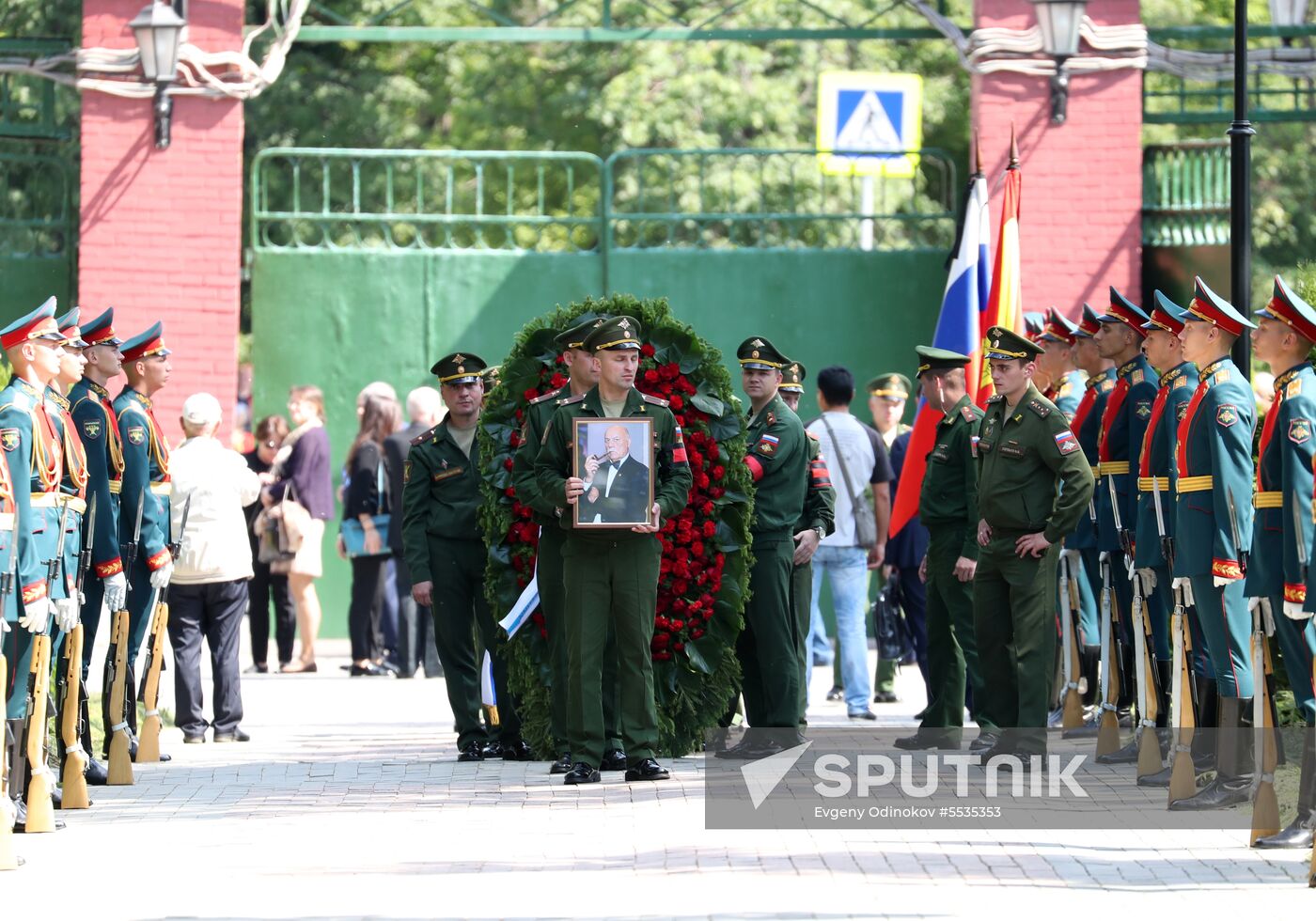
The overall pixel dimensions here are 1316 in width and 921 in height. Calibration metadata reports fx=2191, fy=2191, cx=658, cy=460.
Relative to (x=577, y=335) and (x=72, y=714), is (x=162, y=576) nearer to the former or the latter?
(x=72, y=714)

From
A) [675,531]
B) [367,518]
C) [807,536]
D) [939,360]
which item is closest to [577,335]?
A: [675,531]

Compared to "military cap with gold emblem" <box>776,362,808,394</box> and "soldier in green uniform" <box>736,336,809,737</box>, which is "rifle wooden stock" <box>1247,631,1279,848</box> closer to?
"soldier in green uniform" <box>736,336,809,737</box>

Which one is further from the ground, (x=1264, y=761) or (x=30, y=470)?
(x=30, y=470)

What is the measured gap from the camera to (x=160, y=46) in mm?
15742

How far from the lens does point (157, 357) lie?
11.6 metres

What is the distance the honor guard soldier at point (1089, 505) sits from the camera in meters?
12.0

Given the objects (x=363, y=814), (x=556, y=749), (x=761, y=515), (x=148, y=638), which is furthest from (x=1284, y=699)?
(x=148, y=638)

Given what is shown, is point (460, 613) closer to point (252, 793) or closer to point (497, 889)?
point (252, 793)

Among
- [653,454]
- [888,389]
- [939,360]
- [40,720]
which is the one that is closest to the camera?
[40,720]

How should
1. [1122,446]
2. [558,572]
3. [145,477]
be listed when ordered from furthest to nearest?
[1122,446] → [145,477] → [558,572]

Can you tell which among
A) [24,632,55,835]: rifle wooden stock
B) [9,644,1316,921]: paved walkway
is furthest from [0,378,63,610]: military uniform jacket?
[9,644,1316,921]: paved walkway

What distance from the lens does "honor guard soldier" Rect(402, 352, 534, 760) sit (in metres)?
11.5

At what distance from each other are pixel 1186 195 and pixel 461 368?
6980mm

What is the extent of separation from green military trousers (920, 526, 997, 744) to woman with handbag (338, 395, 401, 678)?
18.4 ft
